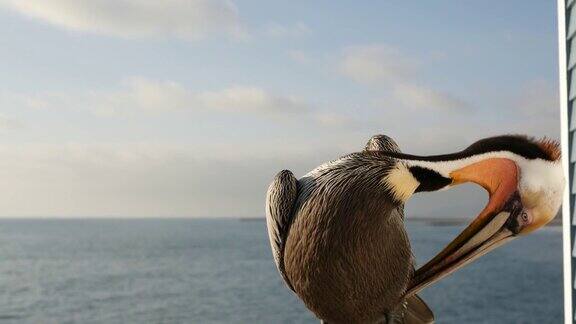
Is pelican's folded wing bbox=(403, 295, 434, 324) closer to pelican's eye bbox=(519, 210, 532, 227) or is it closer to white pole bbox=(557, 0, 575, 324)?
pelican's eye bbox=(519, 210, 532, 227)

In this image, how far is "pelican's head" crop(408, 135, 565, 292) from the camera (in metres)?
1.79

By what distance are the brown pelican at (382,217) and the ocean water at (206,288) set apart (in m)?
16.7

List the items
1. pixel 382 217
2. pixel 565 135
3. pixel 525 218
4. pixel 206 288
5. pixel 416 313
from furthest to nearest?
pixel 206 288, pixel 565 135, pixel 416 313, pixel 382 217, pixel 525 218

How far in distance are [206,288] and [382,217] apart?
32452 millimetres

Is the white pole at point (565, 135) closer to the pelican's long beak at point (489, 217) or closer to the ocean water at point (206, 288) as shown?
the pelican's long beak at point (489, 217)

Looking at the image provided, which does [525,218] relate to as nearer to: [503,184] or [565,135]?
[503,184]

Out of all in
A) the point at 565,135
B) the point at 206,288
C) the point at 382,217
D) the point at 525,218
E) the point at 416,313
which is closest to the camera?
the point at 525,218

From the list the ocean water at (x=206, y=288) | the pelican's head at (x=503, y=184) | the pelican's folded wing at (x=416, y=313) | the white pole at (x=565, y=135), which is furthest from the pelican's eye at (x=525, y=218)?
the ocean water at (x=206, y=288)

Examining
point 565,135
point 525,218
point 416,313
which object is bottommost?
point 416,313

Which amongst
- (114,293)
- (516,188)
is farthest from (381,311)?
(114,293)

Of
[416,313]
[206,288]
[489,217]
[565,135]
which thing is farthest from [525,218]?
[206,288]

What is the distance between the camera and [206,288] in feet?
110

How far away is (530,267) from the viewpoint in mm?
38750

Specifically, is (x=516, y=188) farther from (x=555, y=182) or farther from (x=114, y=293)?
(x=114, y=293)
